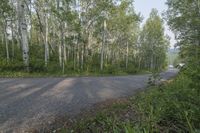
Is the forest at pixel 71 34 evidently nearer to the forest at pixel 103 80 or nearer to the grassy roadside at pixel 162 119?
the forest at pixel 103 80

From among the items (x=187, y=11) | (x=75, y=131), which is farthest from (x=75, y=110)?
(x=187, y=11)

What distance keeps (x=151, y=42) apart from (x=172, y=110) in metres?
48.1

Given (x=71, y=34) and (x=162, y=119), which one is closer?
(x=162, y=119)

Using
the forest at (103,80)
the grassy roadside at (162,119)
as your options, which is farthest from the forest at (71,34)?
the grassy roadside at (162,119)

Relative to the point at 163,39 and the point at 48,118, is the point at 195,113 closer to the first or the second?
the point at 48,118

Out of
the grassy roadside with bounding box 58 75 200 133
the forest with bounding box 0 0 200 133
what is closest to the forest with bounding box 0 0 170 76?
the forest with bounding box 0 0 200 133

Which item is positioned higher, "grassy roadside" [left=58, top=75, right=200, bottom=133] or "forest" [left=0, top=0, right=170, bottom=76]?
"forest" [left=0, top=0, right=170, bottom=76]

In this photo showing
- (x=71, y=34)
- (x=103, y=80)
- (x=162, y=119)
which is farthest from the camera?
(x=71, y=34)

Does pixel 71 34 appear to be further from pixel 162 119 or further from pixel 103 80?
pixel 162 119

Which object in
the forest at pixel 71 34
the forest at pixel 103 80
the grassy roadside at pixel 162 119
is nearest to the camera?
the grassy roadside at pixel 162 119

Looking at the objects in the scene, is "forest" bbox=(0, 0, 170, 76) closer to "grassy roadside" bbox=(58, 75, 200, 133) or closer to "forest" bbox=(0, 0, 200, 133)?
"forest" bbox=(0, 0, 200, 133)

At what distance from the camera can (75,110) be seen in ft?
18.9

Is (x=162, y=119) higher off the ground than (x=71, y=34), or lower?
lower

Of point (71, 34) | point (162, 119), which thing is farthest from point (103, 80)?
point (71, 34)
